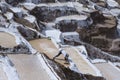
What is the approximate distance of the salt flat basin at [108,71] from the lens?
33.1 feet

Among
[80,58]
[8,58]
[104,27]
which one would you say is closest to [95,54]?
[80,58]

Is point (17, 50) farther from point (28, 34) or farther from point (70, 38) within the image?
point (70, 38)

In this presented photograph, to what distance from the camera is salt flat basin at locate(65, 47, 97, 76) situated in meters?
9.67

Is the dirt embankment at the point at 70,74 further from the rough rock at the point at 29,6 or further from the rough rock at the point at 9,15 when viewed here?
the rough rock at the point at 29,6

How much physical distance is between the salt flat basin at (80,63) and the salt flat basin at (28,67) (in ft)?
4.50

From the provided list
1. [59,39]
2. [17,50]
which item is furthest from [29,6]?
[17,50]

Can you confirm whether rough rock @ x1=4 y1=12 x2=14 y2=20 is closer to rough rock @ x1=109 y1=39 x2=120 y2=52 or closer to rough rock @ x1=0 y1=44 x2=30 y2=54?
rough rock @ x1=109 y1=39 x2=120 y2=52

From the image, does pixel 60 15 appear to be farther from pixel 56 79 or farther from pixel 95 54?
pixel 56 79

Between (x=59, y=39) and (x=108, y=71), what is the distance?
2.85m

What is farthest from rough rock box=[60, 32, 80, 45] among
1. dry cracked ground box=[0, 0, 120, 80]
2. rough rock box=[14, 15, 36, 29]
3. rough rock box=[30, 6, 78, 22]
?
rough rock box=[30, 6, 78, 22]

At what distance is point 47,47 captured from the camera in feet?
35.4

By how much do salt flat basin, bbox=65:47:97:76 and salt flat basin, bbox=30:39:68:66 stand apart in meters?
0.51

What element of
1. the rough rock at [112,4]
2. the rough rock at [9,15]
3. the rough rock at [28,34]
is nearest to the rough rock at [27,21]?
the rough rock at [9,15]

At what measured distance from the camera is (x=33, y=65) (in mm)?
8867
